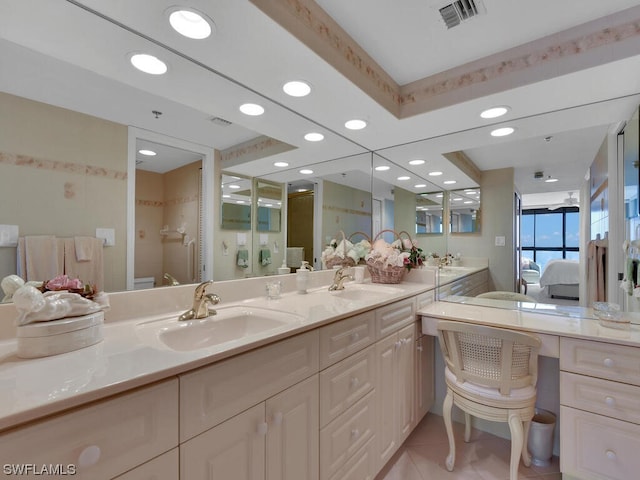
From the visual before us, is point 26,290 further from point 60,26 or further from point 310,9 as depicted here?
point 310,9

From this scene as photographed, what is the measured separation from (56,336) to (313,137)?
5.40 ft

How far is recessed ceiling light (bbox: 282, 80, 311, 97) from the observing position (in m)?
1.42

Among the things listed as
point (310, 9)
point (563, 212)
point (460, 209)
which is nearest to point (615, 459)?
point (563, 212)

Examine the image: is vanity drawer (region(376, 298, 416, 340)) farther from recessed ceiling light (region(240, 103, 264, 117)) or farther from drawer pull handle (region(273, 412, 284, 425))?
recessed ceiling light (region(240, 103, 264, 117))

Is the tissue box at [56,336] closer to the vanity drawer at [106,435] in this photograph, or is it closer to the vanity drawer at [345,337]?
the vanity drawer at [106,435]

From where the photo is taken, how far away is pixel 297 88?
57.4 inches

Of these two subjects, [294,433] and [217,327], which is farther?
[217,327]

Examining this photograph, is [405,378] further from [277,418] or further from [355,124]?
[355,124]

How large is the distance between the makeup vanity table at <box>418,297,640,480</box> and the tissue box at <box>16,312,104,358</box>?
1.87 meters

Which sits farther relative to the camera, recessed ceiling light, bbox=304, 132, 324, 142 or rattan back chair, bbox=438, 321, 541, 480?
recessed ceiling light, bbox=304, 132, 324, 142

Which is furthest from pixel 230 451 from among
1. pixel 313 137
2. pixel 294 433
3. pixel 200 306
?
pixel 313 137

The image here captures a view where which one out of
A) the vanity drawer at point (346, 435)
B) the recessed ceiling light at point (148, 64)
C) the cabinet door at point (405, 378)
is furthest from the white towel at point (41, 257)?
the cabinet door at point (405, 378)

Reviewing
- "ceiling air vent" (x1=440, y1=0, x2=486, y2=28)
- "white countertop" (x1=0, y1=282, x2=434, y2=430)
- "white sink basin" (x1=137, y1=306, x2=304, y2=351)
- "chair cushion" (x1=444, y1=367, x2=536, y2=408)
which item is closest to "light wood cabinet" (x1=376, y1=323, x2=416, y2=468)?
"chair cushion" (x1=444, y1=367, x2=536, y2=408)
